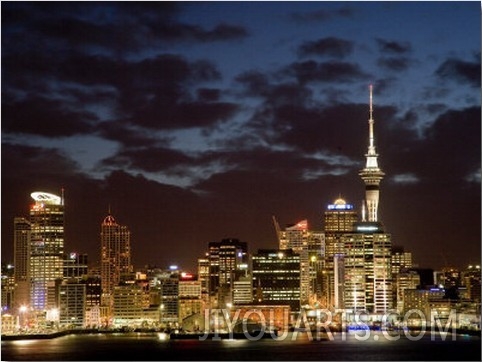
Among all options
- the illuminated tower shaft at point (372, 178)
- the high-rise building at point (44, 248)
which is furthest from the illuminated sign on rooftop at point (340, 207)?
the high-rise building at point (44, 248)

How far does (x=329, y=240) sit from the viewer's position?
52.2m

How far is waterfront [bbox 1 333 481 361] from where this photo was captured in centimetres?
2752

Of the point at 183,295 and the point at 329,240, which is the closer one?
the point at 183,295

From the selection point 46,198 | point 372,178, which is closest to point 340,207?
point 372,178

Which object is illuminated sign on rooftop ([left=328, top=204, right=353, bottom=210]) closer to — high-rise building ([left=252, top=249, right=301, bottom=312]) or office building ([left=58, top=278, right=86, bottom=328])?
high-rise building ([left=252, top=249, right=301, bottom=312])

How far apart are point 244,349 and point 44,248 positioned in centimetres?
1873

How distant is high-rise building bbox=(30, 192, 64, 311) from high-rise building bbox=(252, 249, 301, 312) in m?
7.51

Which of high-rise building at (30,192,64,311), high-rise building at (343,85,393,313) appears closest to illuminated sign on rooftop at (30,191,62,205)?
high-rise building at (30,192,64,311)

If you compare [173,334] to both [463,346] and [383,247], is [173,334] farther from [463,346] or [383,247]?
[383,247]

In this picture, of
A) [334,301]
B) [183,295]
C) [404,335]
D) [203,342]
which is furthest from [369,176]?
[203,342]

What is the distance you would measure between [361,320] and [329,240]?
21.0ft

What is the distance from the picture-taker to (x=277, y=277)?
1810 inches

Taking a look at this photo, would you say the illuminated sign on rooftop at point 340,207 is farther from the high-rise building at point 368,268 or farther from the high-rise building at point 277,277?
the high-rise building at point 277,277

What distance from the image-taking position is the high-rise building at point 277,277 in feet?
149
